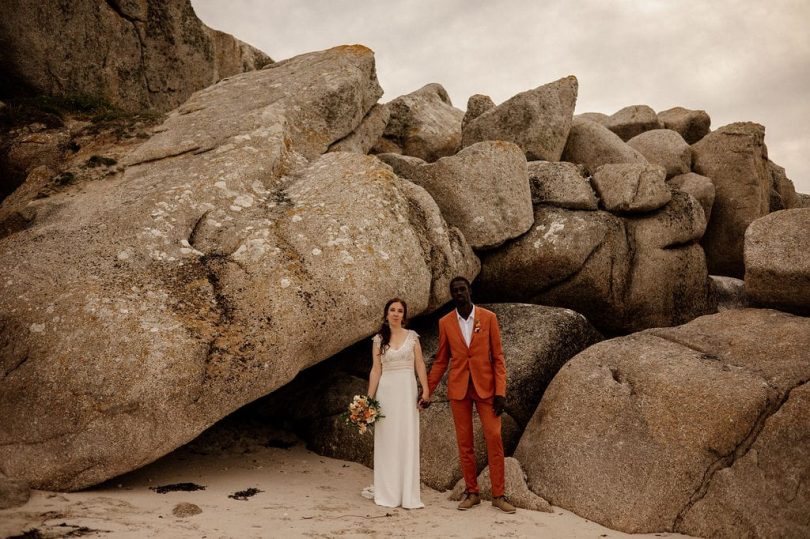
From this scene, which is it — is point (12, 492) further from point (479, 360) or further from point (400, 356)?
point (479, 360)

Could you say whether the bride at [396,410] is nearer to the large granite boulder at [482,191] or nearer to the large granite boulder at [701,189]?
the large granite boulder at [482,191]

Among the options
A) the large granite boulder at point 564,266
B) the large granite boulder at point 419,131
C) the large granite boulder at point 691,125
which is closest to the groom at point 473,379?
the large granite boulder at point 564,266

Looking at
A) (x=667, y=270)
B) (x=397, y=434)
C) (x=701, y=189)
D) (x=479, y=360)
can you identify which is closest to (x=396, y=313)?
(x=479, y=360)

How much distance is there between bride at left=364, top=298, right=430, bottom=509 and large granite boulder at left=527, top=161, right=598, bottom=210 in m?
5.11

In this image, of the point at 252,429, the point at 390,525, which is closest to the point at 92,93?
the point at 252,429

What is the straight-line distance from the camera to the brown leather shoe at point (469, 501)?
7371 millimetres

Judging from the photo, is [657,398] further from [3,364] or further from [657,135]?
[657,135]

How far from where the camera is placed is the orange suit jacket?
25.3ft

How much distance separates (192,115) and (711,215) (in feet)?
39.5

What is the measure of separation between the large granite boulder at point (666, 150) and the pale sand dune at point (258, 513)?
454 inches

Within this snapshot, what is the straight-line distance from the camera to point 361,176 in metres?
9.55

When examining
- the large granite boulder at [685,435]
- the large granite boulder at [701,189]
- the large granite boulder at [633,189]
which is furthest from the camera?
the large granite boulder at [701,189]

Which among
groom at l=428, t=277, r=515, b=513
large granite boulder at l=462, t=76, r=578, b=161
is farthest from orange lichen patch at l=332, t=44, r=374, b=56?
groom at l=428, t=277, r=515, b=513

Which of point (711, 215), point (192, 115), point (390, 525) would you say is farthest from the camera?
point (711, 215)
